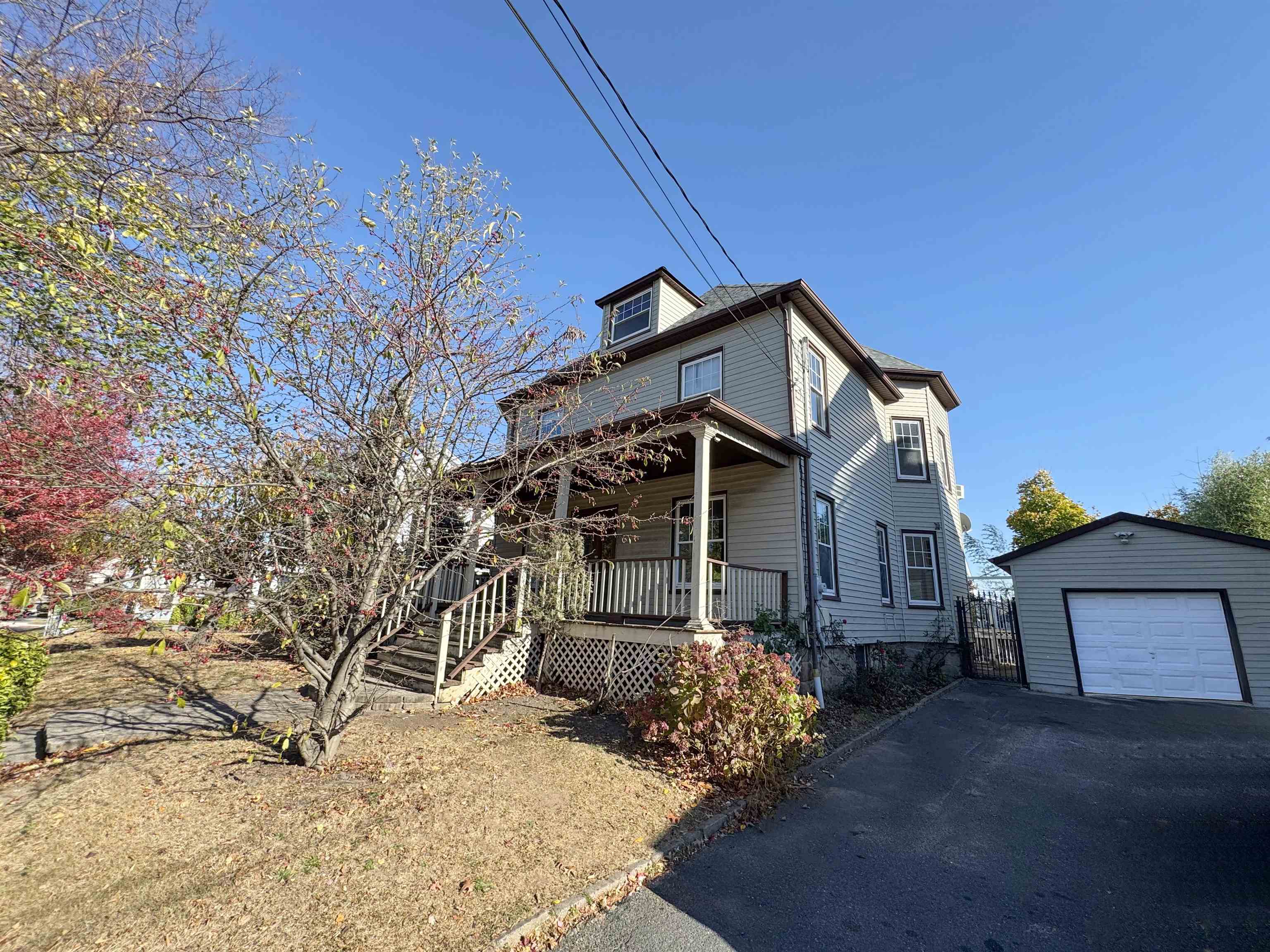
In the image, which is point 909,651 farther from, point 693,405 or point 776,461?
point 693,405

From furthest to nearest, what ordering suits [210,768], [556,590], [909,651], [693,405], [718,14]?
[909,651], [556,590], [693,405], [718,14], [210,768]

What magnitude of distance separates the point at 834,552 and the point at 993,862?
693 cm

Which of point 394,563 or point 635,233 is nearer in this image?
point 394,563

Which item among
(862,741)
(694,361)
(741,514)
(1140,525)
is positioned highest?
(694,361)

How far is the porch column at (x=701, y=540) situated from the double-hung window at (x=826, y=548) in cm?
327

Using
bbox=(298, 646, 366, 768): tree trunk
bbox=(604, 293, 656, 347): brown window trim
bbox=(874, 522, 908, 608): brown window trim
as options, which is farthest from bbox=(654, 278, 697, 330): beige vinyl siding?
bbox=(298, 646, 366, 768): tree trunk

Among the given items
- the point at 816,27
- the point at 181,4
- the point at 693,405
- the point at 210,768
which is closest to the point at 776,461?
the point at 693,405

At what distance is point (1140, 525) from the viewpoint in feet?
38.1

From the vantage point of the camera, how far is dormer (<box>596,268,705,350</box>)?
45.7ft

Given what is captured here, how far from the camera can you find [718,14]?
6895 millimetres

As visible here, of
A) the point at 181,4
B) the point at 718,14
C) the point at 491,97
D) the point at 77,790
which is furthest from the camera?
the point at 491,97

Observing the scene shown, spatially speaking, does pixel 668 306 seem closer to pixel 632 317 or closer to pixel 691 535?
pixel 632 317

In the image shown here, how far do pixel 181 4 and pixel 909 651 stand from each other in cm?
1647

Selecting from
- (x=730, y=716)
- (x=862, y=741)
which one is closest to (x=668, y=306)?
(x=862, y=741)
